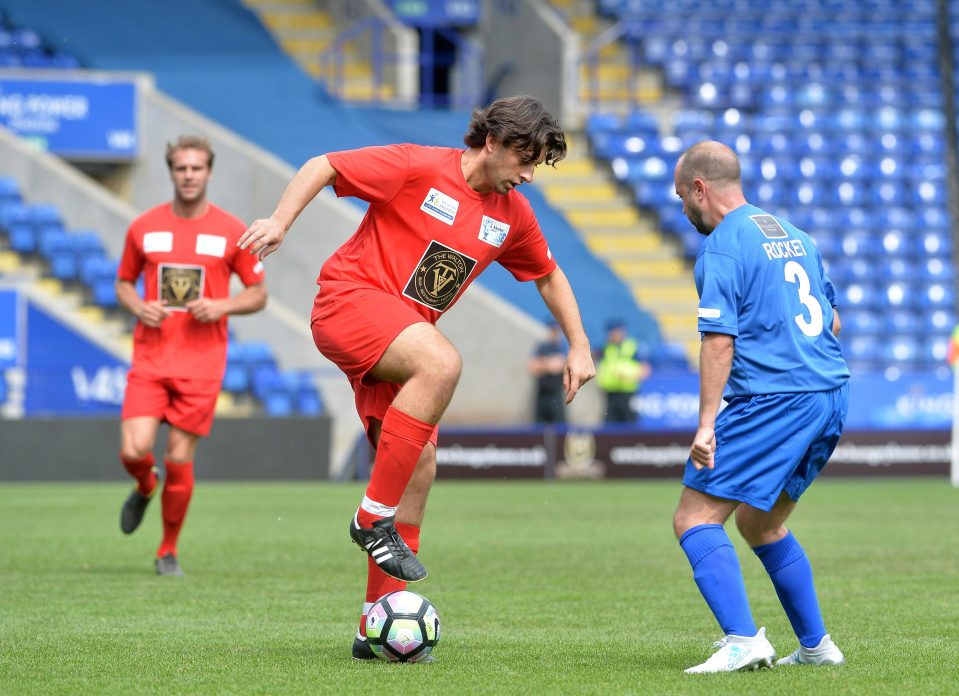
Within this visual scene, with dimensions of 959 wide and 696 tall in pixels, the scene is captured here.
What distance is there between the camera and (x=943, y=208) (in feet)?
86.0

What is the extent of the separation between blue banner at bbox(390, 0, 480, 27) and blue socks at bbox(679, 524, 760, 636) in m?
23.5

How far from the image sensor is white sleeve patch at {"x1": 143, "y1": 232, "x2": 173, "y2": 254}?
30.2 feet

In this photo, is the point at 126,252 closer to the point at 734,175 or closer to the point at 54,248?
the point at 734,175

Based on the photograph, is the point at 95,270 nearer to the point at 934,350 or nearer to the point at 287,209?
the point at 934,350

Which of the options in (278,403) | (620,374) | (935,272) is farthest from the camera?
(935,272)

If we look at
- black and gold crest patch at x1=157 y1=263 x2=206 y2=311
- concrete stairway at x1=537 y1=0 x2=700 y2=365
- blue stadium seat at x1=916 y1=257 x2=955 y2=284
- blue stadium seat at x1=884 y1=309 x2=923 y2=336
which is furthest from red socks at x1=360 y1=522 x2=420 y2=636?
blue stadium seat at x1=916 y1=257 x2=955 y2=284

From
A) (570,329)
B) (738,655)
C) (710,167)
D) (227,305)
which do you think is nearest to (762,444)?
(738,655)

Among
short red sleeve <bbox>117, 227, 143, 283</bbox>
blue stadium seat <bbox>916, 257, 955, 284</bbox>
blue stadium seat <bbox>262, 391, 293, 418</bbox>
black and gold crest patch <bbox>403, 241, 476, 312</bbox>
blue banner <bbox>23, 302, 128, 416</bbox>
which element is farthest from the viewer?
blue stadium seat <bbox>916, 257, 955, 284</bbox>

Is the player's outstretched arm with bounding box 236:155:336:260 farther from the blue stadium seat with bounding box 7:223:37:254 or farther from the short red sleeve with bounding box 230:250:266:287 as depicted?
the blue stadium seat with bounding box 7:223:37:254

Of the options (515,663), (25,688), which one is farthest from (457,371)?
(25,688)

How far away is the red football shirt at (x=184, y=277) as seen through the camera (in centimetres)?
917

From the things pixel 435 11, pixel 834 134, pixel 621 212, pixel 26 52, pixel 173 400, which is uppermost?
pixel 435 11

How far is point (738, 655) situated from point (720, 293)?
123 cm

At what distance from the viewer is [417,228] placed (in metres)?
6.05
